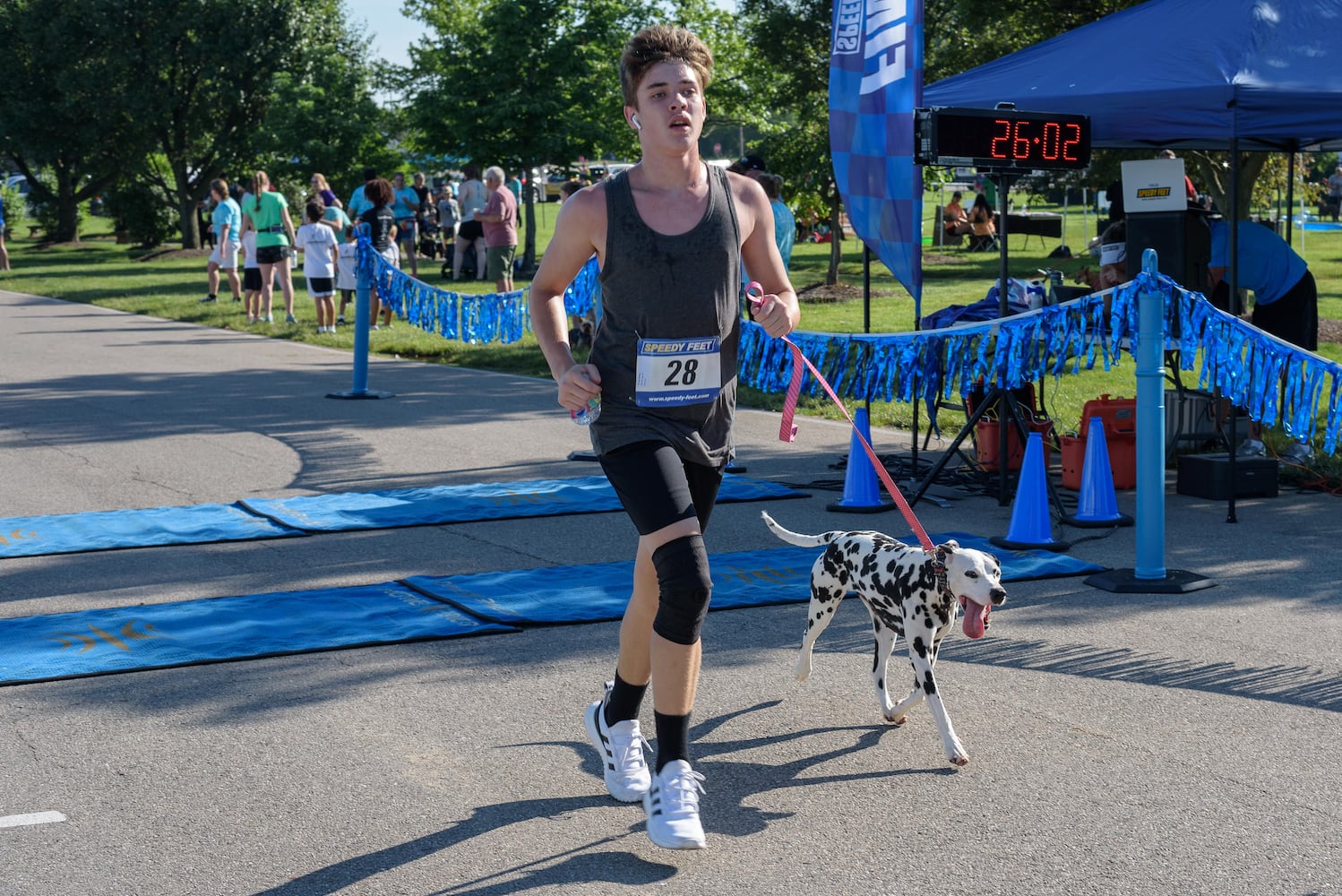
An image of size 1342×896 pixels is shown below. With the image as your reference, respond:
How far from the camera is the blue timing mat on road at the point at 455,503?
8547 mm

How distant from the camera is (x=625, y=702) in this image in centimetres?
436

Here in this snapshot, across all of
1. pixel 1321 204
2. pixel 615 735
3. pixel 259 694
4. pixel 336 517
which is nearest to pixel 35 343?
pixel 336 517

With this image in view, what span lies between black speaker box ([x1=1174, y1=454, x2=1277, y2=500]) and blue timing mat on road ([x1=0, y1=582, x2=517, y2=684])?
193 inches

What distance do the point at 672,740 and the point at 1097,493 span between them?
4.91 meters

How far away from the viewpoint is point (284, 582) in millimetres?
7160

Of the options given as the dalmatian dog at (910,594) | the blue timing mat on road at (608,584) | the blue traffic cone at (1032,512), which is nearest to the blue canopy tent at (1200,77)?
the blue traffic cone at (1032,512)

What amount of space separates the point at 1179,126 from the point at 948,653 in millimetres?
5400

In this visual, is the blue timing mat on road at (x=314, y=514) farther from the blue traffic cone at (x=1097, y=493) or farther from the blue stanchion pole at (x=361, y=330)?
the blue stanchion pole at (x=361, y=330)

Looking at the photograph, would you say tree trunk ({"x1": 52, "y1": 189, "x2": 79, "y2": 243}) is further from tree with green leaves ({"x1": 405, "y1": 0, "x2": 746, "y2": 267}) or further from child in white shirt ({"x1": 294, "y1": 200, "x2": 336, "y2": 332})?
child in white shirt ({"x1": 294, "y1": 200, "x2": 336, "y2": 332})

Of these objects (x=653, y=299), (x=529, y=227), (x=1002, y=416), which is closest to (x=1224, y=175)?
(x=1002, y=416)

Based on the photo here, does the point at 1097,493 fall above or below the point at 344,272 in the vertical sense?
below

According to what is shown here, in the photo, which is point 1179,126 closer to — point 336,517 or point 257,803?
point 336,517

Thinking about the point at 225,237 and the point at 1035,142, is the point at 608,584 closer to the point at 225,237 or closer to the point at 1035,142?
the point at 1035,142

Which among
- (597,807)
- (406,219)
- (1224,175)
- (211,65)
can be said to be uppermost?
(211,65)
